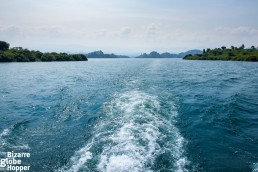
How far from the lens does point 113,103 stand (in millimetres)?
23297

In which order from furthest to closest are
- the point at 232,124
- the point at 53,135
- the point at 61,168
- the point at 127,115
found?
1. the point at 127,115
2. the point at 232,124
3. the point at 53,135
4. the point at 61,168

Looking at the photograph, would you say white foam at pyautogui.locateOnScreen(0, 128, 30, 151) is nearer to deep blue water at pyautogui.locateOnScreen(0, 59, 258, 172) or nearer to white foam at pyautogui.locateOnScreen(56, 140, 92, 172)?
deep blue water at pyautogui.locateOnScreen(0, 59, 258, 172)

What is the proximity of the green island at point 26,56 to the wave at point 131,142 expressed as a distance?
4527 inches

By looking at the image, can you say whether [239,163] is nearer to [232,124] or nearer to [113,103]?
[232,124]

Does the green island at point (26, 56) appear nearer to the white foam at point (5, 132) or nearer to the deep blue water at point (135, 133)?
the deep blue water at point (135, 133)

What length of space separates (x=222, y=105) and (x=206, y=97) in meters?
3.91

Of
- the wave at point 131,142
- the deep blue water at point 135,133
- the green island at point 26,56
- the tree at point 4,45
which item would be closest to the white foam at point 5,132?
the deep blue water at point 135,133

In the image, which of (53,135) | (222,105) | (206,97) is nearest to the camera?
(53,135)

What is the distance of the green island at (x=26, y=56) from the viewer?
117 meters

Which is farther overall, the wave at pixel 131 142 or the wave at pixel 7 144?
the wave at pixel 7 144

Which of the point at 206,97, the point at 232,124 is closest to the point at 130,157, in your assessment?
the point at 232,124

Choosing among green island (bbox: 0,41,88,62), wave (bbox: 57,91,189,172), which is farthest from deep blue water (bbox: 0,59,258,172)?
green island (bbox: 0,41,88,62)

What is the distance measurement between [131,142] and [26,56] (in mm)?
132312

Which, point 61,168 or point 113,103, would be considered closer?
point 61,168
